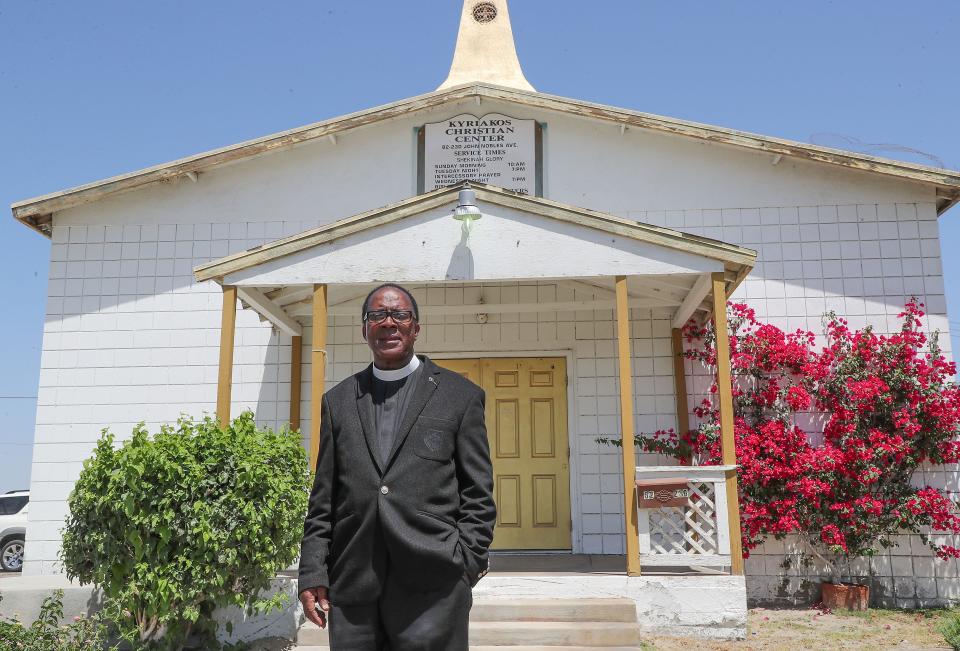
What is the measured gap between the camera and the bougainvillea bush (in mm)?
7949

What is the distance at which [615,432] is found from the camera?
8984 millimetres

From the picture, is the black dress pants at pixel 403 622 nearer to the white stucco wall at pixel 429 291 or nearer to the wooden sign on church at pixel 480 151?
the white stucco wall at pixel 429 291

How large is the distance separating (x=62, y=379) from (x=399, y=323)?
781 centimetres

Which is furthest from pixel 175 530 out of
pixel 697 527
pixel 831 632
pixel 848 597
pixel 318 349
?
pixel 848 597

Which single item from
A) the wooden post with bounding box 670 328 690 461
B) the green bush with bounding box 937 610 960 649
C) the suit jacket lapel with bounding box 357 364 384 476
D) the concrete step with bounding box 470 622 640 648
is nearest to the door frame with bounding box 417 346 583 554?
the wooden post with bounding box 670 328 690 461

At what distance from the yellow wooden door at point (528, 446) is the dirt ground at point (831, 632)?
2366 millimetres

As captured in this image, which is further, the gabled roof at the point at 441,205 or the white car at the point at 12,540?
the white car at the point at 12,540

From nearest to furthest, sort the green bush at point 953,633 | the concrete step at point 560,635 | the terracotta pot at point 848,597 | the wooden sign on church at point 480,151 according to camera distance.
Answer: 1. the green bush at point 953,633
2. the concrete step at point 560,635
3. the terracotta pot at point 848,597
4. the wooden sign on church at point 480,151

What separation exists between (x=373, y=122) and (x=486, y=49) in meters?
7.73

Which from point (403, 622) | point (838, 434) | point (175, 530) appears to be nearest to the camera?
point (403, 622)

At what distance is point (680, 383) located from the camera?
349 inches

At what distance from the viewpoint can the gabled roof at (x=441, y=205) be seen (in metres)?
6.96

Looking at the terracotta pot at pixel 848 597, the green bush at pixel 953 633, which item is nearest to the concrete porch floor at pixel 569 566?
the terracotta pot at pixel 848 597

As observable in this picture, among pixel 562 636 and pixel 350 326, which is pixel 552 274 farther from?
pixel 350 326
